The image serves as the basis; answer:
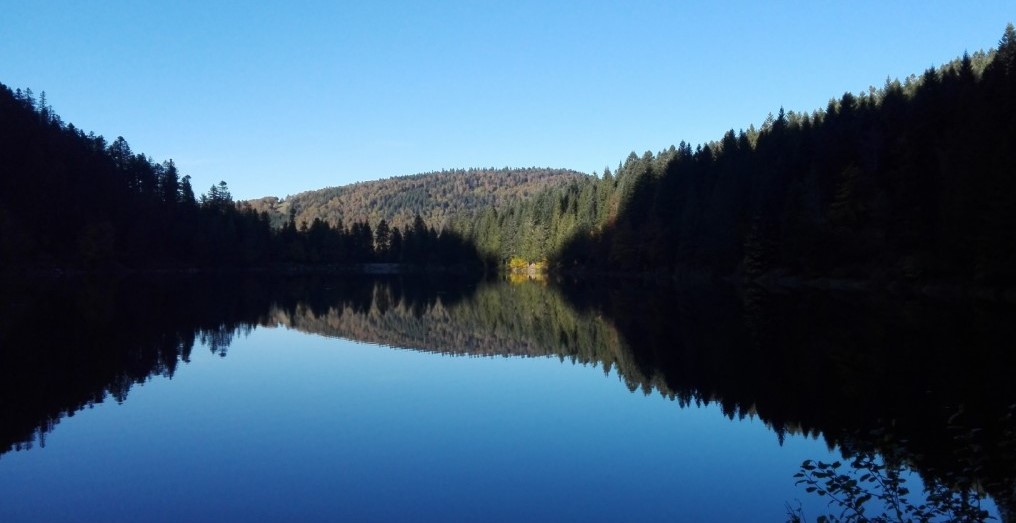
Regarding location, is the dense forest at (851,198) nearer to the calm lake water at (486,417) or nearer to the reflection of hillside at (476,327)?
the calm lake water at (486,417)

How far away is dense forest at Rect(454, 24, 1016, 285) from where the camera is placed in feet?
119

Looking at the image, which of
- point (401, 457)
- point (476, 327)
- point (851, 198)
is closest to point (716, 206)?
point (851, 198)

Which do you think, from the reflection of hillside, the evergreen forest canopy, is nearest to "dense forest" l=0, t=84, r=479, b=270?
the evergreen forest canopy

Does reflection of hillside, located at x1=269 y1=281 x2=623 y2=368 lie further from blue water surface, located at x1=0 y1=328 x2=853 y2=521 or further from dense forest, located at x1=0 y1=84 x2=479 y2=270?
dense forest, located at x1=0 y1=84 x2=479 y2=270

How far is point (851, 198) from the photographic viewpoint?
53.3m

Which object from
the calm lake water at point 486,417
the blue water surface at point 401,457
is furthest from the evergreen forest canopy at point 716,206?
the blue water surface at point 401,457

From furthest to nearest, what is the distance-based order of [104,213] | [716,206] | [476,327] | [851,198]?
[104,213] → [716,206] → [851,198] → [476,327]

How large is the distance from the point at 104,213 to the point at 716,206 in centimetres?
6718

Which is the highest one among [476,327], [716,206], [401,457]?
[716,206]

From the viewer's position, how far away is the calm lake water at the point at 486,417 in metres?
10.2

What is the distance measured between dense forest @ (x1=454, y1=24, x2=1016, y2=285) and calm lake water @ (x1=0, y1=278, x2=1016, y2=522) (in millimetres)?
8671

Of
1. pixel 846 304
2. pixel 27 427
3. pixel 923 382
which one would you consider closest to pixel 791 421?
pixel 923 382

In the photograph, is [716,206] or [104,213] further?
[104,213]

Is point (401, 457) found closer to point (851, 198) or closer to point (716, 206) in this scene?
point (851, 198)
